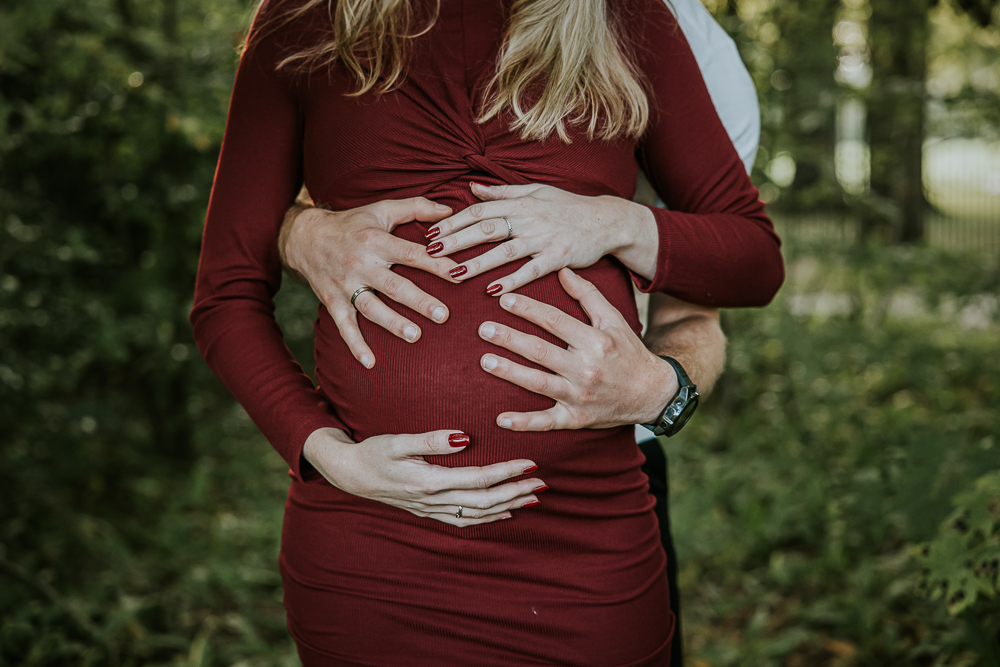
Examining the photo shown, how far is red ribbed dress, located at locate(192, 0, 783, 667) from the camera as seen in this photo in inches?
47.6

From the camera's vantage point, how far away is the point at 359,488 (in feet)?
3.94

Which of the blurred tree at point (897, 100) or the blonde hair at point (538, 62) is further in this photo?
the blurred tree at point (897, 100)

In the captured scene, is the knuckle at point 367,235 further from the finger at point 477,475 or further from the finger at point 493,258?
the finger at point 477,475

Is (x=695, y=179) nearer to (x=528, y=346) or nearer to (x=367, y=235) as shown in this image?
(x=528, y=346)

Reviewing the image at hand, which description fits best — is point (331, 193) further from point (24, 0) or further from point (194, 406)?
point (194, 406)

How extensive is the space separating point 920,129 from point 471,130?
4410 mm

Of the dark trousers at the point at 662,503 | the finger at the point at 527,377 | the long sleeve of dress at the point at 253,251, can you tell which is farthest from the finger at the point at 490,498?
the dark trousers at the point at 662,503

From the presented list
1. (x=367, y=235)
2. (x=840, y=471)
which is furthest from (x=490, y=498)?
(x=840, y=471)

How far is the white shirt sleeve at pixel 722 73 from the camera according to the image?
1472mm

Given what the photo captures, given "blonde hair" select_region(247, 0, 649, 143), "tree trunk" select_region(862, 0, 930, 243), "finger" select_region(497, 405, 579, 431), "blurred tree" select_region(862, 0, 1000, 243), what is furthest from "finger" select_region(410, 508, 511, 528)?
"tree trunk" select_region(862, 0, 930, 243)

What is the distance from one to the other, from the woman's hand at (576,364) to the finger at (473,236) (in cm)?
10

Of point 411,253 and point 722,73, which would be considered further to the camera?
point 722,73

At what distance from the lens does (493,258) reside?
1.21 m

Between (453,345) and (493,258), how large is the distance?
0.48 feet
